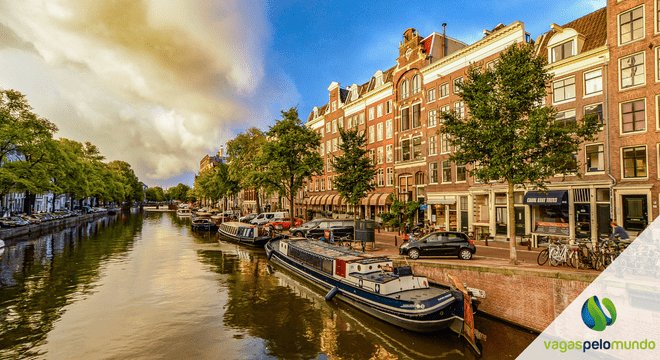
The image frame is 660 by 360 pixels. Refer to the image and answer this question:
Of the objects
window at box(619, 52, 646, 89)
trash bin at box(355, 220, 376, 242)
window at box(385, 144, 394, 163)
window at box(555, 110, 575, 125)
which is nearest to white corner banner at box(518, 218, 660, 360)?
trash bin at box(355, 220, 376, 242)

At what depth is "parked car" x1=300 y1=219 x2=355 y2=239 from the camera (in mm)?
35531

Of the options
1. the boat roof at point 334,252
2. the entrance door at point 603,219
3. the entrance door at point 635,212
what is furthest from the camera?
the entrance door at point 603,219

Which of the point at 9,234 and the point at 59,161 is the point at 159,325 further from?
the point at 59,161

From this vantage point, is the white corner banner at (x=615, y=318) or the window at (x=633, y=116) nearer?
the white corner banner at (x=615, y=318)

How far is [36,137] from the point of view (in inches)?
1890

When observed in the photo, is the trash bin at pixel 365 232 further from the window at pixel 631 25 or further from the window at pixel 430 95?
the window at pixel 631 25

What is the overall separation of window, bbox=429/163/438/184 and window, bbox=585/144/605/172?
15.0 meters

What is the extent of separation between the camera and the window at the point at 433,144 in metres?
38.4

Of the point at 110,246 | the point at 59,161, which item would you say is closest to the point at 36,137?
the point at 59,161

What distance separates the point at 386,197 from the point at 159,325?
3387 centimetres

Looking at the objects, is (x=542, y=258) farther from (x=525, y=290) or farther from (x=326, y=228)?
(x=326, y=228)

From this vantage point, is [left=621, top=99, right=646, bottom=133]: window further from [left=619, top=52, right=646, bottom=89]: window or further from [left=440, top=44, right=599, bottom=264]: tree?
[left=440, top=44, right=599, bottom=264]: tree

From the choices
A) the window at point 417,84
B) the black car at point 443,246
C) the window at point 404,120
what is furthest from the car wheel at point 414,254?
the window at point 417,84

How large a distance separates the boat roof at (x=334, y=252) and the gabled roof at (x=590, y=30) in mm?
24372
